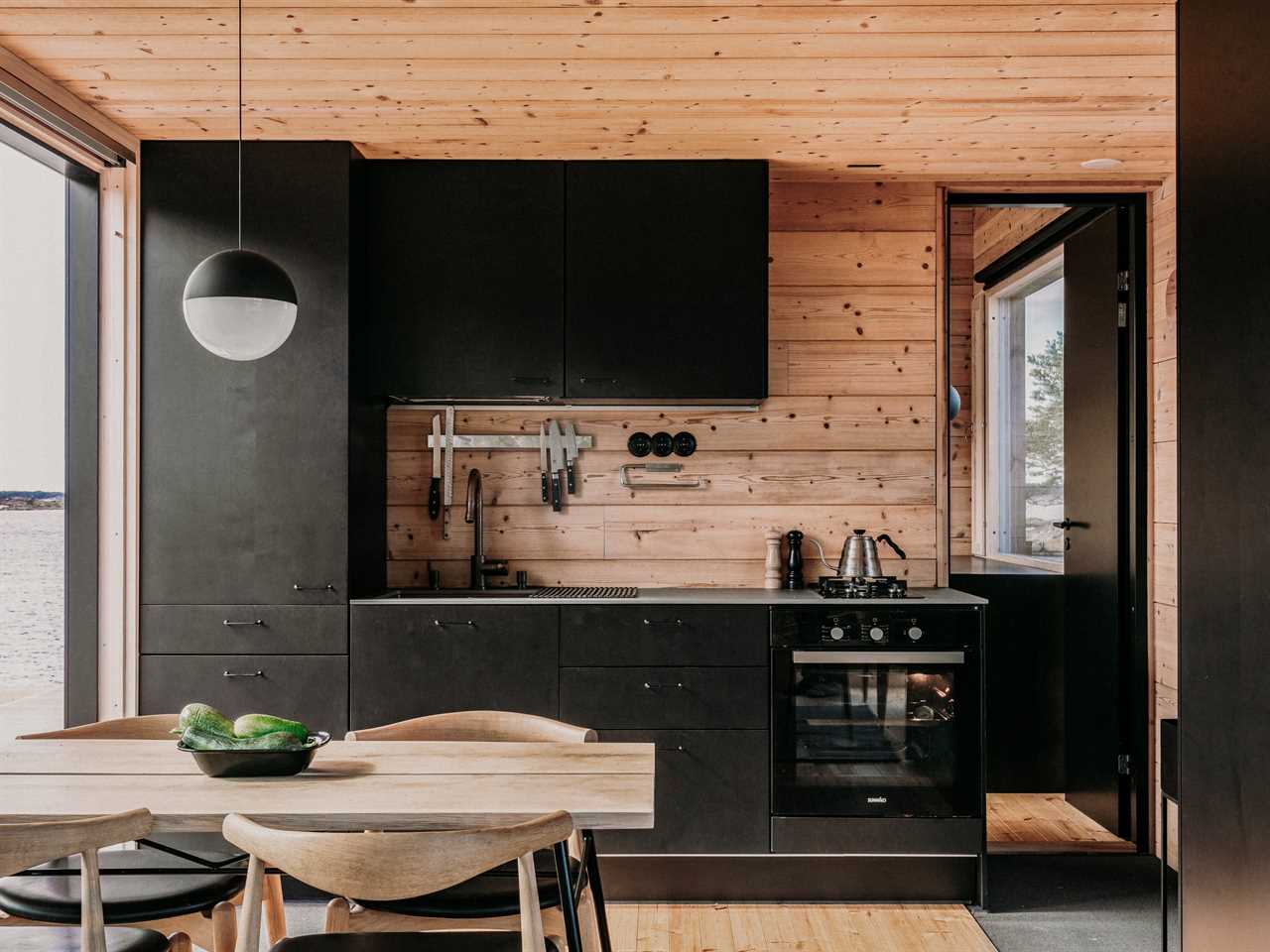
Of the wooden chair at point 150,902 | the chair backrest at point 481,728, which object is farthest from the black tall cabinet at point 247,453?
the wooden chair at point 150,902

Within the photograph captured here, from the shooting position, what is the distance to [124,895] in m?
2.14

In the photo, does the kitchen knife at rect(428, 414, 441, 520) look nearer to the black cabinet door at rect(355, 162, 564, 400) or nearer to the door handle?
the black cabinet door at rect(355, 162, 564, 400)

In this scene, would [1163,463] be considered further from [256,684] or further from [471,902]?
[256,684]

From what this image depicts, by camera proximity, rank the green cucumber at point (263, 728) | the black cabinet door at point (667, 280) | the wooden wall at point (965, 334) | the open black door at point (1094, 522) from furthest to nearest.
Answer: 1. the wooden wall at point (965, 334)
2. the open black door at point (1094, 522)
3. the black cabinet door at point (667, 280)
4. the green cucumber at point (263, 728)

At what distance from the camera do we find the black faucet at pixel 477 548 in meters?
3.92

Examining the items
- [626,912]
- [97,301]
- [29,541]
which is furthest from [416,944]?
[97,301]

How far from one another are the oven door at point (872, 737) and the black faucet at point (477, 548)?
3.61 feet

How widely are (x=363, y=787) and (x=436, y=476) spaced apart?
6.80 feet

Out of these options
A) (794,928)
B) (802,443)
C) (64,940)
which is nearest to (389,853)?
(64,940)

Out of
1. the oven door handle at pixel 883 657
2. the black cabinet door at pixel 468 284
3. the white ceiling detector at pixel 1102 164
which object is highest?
the white ceiling detector at pixel 1102 164

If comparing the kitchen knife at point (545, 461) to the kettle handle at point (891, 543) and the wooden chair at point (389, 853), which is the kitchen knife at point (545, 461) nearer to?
the kettle handle at point (891, 543)

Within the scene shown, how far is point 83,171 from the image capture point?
3477mm

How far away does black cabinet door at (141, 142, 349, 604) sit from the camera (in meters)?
3.51

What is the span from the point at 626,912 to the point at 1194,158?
2.79 metres
